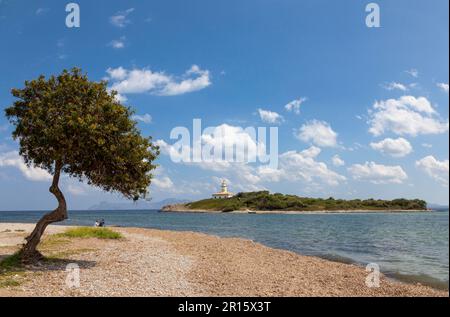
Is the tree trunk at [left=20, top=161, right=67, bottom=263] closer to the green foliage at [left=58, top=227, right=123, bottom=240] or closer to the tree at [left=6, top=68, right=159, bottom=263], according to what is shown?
the tree at [left=6, top=68, right=159, bottom=263]

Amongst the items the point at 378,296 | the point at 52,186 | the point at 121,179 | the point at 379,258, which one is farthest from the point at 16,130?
the point at 379,258

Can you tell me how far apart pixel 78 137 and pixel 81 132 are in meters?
0.39

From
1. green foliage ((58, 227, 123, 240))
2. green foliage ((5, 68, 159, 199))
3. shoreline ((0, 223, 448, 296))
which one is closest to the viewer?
shoreline ((0, 223, 448, 296))

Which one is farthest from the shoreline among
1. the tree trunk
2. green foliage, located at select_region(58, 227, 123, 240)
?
green foliage, located at select_region(58, 227, 123, 240)

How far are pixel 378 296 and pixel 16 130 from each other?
21397 mm

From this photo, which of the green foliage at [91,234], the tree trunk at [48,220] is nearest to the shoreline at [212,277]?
the tree trunk at [48,220]

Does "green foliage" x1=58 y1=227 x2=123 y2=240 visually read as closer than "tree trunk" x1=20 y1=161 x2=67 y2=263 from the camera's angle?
No

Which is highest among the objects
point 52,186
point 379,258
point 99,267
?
point 52,186

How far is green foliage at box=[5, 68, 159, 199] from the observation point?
21.6 m

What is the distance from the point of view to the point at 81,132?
21.6 meters

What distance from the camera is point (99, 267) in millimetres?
23547

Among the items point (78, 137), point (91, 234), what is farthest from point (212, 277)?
point (91, 234)
